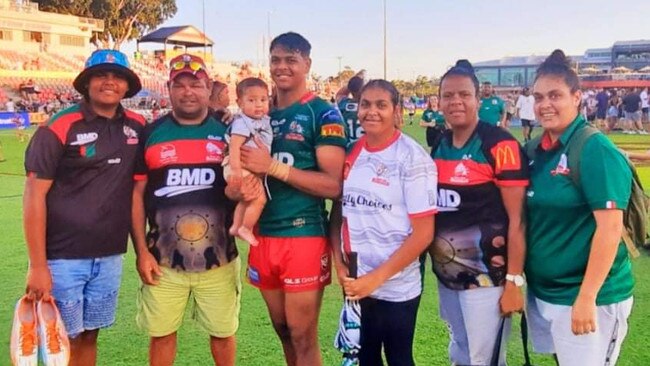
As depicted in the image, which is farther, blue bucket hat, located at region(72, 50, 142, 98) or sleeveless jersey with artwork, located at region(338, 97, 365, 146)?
sleeveless jersey with artwork, located at region(338, 97, 365, 146)

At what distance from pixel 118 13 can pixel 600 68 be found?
53440 millimetres

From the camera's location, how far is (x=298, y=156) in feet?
11.8

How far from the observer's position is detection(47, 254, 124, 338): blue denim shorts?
373cm

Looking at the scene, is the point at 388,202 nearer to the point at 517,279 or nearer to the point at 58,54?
the point at 517,279

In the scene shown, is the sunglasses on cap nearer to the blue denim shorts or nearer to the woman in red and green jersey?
the blue denim shorts

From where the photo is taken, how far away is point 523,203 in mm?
3137

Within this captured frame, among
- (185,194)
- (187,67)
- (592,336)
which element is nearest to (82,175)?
(185,194)

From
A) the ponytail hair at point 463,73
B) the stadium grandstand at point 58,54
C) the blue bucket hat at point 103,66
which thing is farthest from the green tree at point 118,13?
the ponytail hair at point 463,73

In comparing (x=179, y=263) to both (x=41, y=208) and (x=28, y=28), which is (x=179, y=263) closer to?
(x=41, y=208)

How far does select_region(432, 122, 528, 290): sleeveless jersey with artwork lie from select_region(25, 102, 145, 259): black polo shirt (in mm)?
1938

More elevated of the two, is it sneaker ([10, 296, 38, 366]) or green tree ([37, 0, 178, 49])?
green tree ([37, 0, 178, 49])

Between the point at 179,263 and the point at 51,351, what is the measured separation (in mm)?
868

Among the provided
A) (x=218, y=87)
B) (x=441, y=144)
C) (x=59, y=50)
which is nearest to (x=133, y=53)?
(x=59, y=50)

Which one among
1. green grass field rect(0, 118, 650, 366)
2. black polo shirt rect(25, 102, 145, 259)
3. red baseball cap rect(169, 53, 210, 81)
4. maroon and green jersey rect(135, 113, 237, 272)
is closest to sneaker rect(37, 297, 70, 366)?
black polo shirt rect(25, 102, 145, 259)
